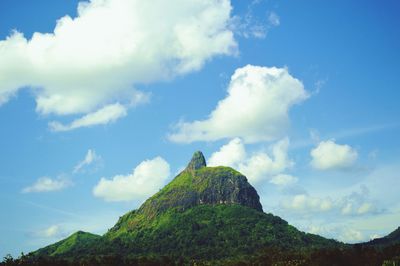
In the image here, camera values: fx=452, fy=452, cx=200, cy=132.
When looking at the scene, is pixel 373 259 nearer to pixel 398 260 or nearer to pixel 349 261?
pixel 349 261

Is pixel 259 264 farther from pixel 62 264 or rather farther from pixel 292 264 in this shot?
pixel 62 264

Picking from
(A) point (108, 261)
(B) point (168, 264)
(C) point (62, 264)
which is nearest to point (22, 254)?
(C) point (62, 264)

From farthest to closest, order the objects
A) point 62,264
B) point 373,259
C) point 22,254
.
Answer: point 373,259 < point 62,264 < point 22,254

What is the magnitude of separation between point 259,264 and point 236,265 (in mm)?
8858

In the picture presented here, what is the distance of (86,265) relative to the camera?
145 metres

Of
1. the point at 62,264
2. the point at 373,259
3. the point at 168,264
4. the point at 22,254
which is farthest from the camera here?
the point at 168,264

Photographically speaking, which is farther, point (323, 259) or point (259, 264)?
point (259, 264)

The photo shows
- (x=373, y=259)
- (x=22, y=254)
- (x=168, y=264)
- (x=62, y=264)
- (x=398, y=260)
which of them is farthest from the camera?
(x=168, y=264)

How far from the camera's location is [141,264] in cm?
15850

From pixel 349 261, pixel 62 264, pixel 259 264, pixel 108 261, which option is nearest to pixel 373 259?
pixel 349 261

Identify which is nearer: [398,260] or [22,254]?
[22,254]

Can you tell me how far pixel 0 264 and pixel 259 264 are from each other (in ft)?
321

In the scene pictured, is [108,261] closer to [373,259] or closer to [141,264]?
[141,264]

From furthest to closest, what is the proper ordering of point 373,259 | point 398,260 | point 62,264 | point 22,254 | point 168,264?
point 168,264, point 373,259, point 62,264, point 398,260, point 22,254
